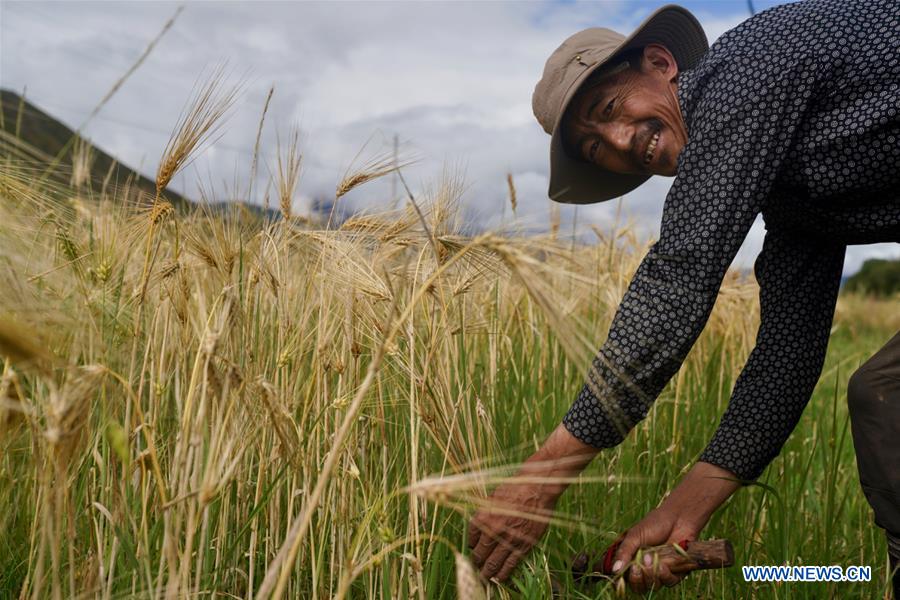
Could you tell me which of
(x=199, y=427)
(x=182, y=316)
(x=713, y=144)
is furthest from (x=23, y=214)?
(x=713, y=144)

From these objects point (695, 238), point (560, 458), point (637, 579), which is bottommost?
point (637, 579)

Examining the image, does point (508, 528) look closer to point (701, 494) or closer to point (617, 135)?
point (701, 494)

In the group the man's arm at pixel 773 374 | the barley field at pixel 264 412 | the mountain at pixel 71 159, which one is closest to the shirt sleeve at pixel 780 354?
the man's arm at pixel 773 374

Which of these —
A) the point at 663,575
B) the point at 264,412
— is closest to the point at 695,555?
the point at 663,575

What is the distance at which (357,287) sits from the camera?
60.8 inches

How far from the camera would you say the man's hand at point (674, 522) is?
1698 millimetres

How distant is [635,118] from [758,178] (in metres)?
0.52

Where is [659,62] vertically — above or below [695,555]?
above

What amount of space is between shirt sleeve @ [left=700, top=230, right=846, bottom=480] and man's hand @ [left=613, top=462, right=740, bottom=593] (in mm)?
66

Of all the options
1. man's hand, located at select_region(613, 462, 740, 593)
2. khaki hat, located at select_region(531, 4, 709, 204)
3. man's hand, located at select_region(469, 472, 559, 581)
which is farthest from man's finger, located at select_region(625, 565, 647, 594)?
khaki hat, located at select_region(531, 4, 709, 204)

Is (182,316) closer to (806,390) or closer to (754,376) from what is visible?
(754,376)

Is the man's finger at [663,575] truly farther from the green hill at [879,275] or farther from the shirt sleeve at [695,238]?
the green hill at [879,275]

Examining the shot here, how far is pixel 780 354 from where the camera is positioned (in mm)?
2064

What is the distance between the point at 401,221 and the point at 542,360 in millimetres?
1155
